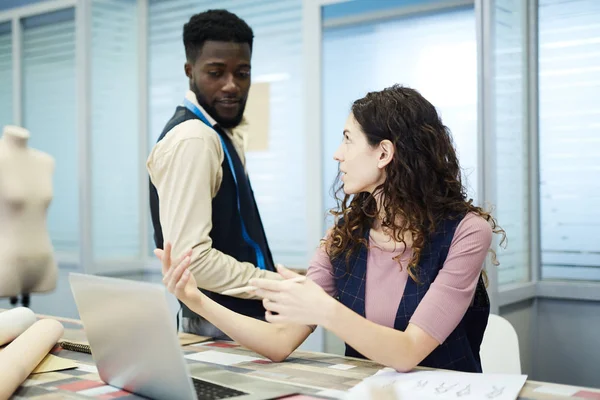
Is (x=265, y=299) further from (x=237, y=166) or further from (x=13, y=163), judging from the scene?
(x=13, y=163)

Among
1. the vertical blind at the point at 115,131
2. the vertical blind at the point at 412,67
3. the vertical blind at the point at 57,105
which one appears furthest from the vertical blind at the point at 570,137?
the vertical blind at the point at 57,105

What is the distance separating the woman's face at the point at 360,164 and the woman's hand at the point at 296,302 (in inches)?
16.4

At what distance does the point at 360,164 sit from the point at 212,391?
27.9 inches

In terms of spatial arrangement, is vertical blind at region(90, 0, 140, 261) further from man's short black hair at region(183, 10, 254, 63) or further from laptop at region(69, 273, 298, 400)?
laptop at region(69, 273, 298, 400)

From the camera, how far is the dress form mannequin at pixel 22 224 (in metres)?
3.15

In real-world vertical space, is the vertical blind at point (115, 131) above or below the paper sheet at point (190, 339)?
above

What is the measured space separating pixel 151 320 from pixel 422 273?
76 cm

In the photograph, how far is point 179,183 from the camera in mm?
1995

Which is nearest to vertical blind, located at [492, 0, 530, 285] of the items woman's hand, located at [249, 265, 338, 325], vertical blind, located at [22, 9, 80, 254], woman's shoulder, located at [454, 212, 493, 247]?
woman's shoulder, located at [454, 212, 493, 247]

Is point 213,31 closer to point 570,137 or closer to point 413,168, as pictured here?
point 413,168

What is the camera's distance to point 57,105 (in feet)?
15.8

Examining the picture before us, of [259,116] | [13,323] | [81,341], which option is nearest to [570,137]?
[259,116]

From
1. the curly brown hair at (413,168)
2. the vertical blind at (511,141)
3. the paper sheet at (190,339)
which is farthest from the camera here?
the vertical blind at (511,141)

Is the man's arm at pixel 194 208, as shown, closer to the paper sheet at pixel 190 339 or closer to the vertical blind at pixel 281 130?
the paper sheet at pixel 190 339
